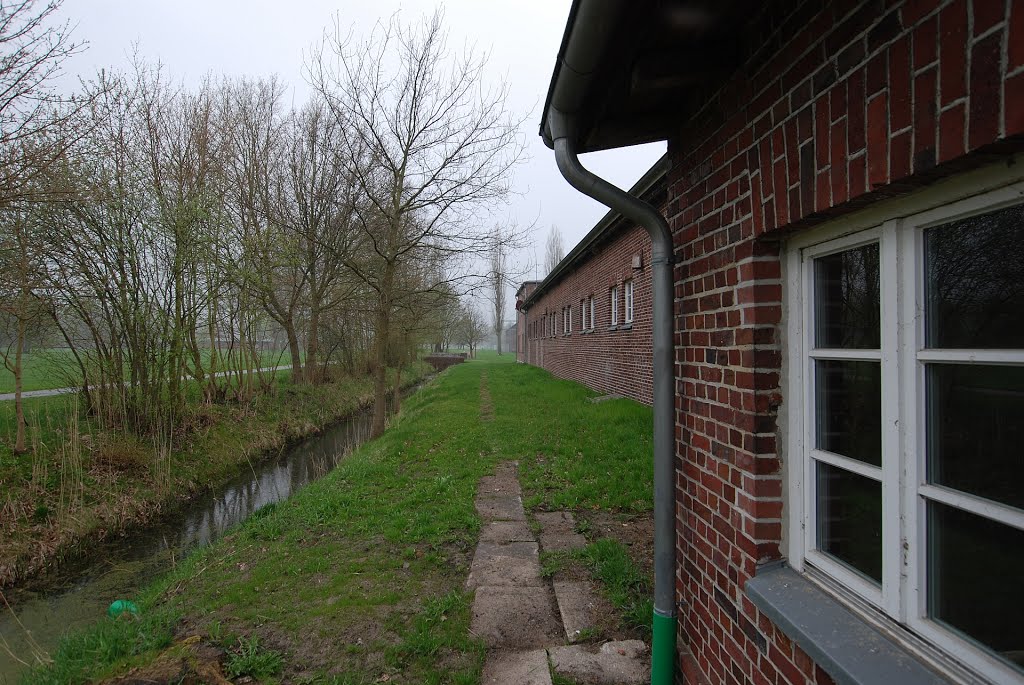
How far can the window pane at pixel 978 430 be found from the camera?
114cm

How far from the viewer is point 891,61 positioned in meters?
1.25

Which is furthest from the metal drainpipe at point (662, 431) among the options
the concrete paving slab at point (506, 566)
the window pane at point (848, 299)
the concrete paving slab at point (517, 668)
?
the concrete paving slab at point (506, 566)

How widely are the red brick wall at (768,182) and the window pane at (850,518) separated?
0.51 feet

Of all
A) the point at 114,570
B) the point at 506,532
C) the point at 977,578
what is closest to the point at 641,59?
the point at 977,578

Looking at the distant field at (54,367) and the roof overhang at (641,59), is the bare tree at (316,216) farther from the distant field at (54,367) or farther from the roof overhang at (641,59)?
the roof overhang at (641,59)

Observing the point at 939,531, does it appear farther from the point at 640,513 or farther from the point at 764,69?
the point at 640,513

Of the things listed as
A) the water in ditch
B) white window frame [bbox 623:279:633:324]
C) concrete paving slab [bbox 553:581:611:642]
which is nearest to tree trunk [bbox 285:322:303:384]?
the water in ditch

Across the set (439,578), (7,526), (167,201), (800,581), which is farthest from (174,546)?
(800,581)

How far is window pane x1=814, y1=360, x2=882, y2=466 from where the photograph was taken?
1.52 m

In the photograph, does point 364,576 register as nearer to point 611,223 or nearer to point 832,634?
point 832,634

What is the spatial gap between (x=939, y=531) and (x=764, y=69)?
59.5 inches

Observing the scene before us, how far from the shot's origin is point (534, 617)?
340 centimetres

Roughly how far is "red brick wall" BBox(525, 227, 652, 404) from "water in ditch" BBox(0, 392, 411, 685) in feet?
21.4

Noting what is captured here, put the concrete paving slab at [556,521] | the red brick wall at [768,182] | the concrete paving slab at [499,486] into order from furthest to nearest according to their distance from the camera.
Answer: the concrete paving slab at [499,486], the concrete paving slab at [556,521], the red brick wall at [768,182]
